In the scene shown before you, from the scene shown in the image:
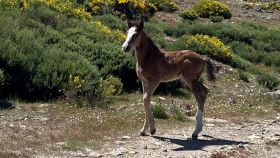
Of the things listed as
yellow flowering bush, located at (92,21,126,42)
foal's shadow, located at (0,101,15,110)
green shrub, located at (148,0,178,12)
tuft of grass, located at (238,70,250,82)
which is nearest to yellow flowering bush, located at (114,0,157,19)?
green shrub, located at (148,0,178,12)

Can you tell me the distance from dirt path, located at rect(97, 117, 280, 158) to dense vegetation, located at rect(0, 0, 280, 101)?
3.66 meters

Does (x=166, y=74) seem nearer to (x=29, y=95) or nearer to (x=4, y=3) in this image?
(x=29, y=95)

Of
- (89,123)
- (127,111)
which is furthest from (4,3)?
(89,123)

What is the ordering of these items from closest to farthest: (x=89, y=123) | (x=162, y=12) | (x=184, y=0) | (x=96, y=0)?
1. (x=89, y=123)
2. (x=96, y=0)
3. (x=162, y=12)
4. (x=184, y=0)

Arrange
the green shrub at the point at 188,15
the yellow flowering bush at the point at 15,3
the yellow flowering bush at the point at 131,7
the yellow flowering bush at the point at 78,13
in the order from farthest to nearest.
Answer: the green shrub at the point at 188,15 → the yellow flowering bush at the point at 131,7 → the yellow flowering bush at the point at 78,13 → the yellow flowering bush at the point at 15,3

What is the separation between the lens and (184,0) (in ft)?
144

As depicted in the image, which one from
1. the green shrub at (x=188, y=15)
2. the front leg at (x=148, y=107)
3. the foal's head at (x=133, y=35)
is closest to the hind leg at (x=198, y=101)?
the front leg at (x=148, y=107)

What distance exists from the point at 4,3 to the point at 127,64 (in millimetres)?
5027

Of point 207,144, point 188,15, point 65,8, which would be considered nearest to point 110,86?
point 207,144

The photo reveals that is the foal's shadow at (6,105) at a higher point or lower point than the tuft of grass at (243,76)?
higher

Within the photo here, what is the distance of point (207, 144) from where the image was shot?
39.1 feet

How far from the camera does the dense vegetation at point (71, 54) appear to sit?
52.1 feet

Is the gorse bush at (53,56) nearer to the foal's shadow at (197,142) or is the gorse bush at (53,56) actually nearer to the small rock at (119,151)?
the foal's shadow at (197,142)

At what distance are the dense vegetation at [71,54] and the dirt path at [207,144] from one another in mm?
3662
